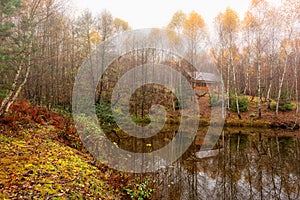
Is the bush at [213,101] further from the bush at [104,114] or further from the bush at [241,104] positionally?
the bush at [104,114]

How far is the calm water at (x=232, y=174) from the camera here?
4.92 metres

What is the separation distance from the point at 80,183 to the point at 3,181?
139cm

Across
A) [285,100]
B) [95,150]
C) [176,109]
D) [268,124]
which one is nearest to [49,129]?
[95,150]

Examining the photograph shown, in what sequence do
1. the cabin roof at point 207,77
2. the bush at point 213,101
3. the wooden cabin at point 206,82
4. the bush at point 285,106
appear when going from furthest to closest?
the wooden cabin at point 206,82 → the cabin roof at point 207,77 → the bush at point 213,101 → the bush at point 285,106

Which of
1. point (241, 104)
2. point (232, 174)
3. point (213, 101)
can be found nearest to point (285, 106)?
point (241, 104)

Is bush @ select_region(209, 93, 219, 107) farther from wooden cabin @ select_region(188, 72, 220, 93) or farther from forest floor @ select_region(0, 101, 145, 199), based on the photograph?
forest floor @ select_region(0, 101, 145, 199)

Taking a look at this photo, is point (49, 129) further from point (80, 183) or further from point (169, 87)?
point (169, 87)

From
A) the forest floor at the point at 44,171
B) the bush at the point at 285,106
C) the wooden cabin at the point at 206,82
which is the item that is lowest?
the forest floor at the point at 44,171

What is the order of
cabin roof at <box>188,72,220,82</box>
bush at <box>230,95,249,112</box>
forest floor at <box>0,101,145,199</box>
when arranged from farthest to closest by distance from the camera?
cabin roof at <box>188,72,220,82</box>
bush at <box>230,95,249,112</box>
forest floor at <box>0,101,145,199</box>

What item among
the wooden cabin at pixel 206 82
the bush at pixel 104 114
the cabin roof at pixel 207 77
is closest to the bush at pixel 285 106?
the wooden cabin at pixel 206 82

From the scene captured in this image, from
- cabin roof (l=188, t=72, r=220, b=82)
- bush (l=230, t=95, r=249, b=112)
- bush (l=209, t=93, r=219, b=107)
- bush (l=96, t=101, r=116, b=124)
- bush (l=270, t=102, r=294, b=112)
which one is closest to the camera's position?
bush (l=96, t=101, r=116, b=124)

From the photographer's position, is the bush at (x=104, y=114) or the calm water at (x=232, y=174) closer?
the calm water at (x=232, y=174)

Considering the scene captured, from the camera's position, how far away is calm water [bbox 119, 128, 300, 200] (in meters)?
4.92

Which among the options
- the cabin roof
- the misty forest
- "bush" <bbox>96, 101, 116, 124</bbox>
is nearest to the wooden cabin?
the cabin roof
